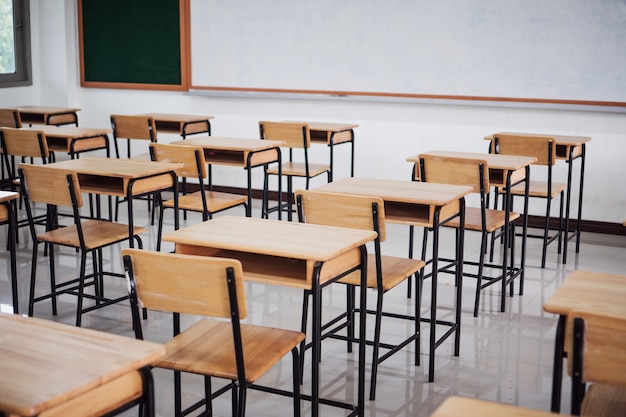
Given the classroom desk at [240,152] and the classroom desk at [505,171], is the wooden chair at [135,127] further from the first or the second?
the classroom desk at [505,171]

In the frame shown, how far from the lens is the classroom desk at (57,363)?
5.44 ft

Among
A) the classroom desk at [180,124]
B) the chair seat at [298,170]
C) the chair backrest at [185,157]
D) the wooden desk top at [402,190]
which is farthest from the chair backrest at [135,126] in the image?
the wooden desk top at [402,190]

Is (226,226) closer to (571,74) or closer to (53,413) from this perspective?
(53,413)

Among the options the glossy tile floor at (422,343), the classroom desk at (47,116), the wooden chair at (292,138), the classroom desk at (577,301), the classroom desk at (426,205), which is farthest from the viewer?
the classroom desk at (47,116)

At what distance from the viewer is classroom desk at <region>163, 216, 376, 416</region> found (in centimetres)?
282

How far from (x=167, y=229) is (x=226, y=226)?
3745mm

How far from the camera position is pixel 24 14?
29.7 ft

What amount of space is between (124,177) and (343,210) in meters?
1.41

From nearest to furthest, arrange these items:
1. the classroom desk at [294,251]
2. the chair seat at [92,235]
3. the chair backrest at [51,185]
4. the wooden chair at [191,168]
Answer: the classroom desk at [294,251] < the chair backrest at [51,185] < the chair seat at [92,235] < the wooden chair at [191,168]

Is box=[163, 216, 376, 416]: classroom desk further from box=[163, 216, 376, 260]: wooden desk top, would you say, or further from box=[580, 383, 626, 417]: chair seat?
box=[580, 383, 626, 417]: chair seat

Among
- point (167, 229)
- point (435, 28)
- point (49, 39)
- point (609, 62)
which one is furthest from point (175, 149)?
point (49, 39)

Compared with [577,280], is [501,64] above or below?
above

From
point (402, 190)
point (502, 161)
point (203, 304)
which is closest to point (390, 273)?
point (402, 190)

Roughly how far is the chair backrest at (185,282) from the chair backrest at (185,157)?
2565 mm
